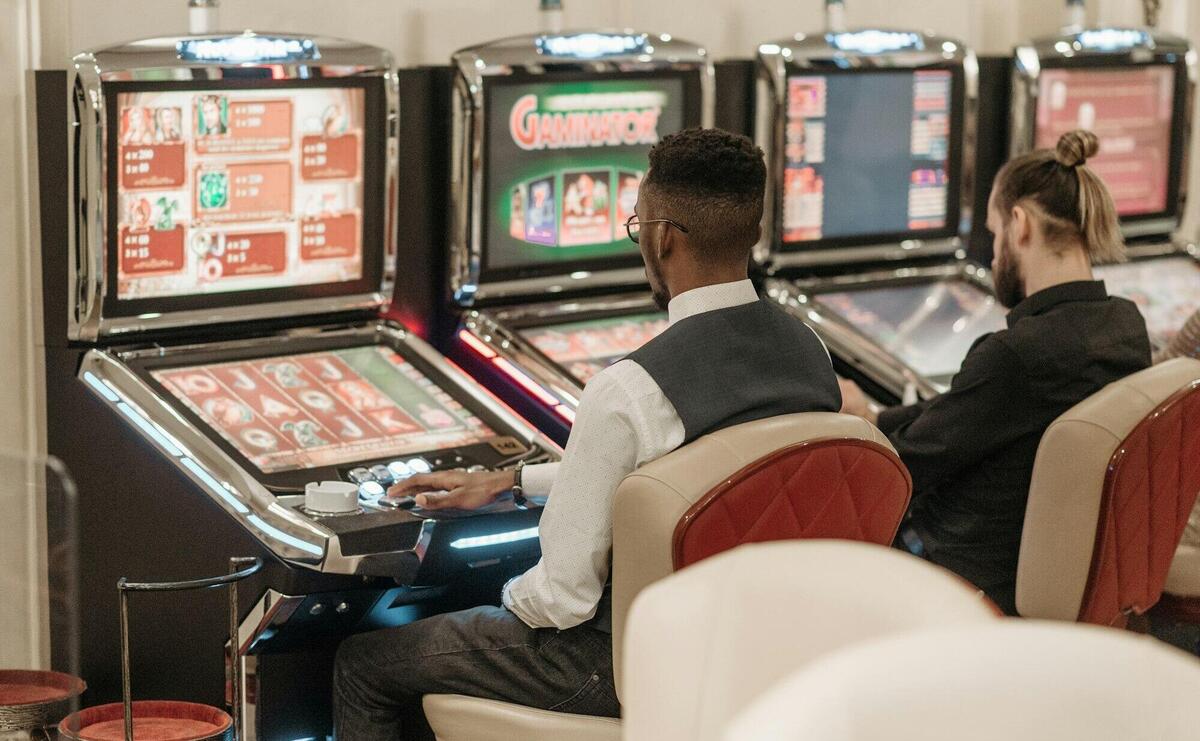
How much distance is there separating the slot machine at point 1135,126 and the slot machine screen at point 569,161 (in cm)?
127

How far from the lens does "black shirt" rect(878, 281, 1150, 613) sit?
2941mm

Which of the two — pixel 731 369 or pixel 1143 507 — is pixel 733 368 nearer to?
pixel 731 369

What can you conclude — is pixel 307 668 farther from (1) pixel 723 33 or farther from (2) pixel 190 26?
(1) pixel 723 33

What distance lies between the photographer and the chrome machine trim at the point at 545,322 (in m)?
3.39

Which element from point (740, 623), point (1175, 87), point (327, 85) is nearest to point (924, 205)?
point (1175, 87)

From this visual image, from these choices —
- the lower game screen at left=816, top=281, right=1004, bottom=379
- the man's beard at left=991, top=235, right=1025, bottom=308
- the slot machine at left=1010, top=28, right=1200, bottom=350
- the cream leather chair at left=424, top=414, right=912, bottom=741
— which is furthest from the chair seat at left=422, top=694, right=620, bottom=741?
the slot machine at left=1010, top=28, right=1200, bottom=350

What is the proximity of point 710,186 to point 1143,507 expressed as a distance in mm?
981

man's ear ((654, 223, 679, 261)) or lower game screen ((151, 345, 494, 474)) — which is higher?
man's ear ((654, 223, 679, 261))

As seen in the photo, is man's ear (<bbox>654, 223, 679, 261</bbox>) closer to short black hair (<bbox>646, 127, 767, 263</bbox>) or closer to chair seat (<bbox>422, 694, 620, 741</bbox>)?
short black hair (<bbox>646, 127, 767, 263</bbox>)

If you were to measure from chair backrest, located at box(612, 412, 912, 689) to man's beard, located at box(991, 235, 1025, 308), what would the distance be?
3.19 feet

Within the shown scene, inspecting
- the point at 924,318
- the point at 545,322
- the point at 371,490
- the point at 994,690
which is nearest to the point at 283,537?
the point at 371,490

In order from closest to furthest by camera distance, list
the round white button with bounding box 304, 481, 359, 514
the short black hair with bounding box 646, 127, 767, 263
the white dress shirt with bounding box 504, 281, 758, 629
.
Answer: the white dress shirt with bounding box 504, 281, 758, 629 → the short black hair with bounding box 646, 127, 767, 263 → the round white button with bounding box 304, 481, 359, 514

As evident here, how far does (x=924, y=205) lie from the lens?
4.37m

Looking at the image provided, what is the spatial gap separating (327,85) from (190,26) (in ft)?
0.94
